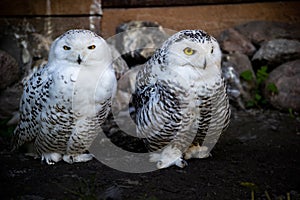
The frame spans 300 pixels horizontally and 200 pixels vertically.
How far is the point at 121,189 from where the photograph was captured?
2684mm

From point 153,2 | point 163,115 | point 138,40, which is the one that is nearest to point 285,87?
point 138,40

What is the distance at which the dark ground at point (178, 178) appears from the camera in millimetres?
2639

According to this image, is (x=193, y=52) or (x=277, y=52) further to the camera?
(x=277, y=52)

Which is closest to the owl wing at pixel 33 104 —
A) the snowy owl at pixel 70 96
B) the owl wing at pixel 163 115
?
the snowy owl at pixel 70 96

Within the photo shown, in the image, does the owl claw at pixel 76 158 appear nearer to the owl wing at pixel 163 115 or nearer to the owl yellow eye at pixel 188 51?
the owl wing at pixel 163 115

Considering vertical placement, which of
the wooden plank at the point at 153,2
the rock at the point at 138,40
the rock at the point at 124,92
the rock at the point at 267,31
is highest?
the wooden plank at the point at 153,2

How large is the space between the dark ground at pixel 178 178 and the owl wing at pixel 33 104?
221mm

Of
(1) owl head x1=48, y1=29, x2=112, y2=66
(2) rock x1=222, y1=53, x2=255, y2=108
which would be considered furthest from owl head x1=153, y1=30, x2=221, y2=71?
(2) rock x1=222, y1=53, x2=255, y2=108

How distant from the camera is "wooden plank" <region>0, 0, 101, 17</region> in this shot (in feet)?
16.7

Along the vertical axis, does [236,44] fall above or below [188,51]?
below

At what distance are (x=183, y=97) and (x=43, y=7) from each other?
287 centimetres

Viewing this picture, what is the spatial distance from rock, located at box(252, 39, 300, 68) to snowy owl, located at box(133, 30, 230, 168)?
2191 mm

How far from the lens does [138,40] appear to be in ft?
16.9

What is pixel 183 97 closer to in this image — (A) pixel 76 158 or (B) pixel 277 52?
(A) pixel 76 158
